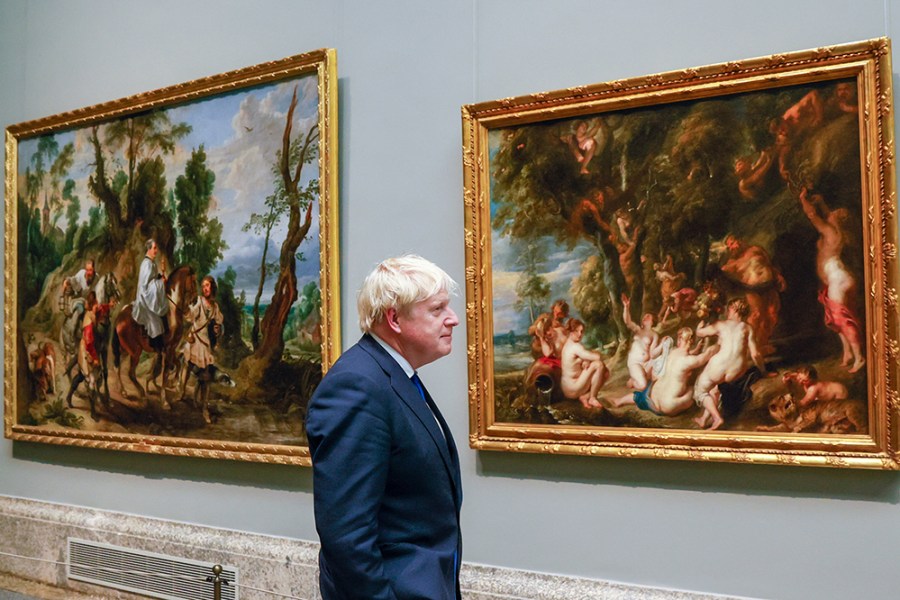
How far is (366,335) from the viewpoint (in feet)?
13.7

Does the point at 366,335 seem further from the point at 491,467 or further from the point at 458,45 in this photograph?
the point at 458,45

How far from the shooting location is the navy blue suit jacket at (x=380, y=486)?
3693 mm

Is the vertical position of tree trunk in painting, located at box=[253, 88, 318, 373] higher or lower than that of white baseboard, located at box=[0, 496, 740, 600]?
higher

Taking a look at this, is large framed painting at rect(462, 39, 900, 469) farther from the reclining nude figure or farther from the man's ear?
the man's ear

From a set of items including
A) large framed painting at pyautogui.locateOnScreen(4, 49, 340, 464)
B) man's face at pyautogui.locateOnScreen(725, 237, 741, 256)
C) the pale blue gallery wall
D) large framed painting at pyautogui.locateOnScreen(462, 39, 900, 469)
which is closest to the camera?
large framed painting at pyautogui.locateOnScreen(462, 39, 900, 469)

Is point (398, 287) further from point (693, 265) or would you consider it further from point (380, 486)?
point (693, 265)

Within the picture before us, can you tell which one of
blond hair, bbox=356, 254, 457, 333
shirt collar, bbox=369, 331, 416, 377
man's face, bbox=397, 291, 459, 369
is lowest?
shirt collar, bbox=369, 331, 416, 377

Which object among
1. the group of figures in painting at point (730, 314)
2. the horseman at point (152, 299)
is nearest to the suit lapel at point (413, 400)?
the group of figures in painting at point (730, 314)

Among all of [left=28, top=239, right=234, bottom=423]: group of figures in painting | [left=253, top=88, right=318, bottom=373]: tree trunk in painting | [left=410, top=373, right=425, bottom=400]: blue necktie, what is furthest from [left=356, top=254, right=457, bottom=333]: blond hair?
[left=28, top=239, right=234, bottom=423]: group of figures in painting

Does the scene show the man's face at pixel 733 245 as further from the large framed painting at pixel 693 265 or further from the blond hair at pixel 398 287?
the blond hair at pixel 398 287

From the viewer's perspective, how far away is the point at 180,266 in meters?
7.85

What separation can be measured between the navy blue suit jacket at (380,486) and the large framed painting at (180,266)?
9.95ft

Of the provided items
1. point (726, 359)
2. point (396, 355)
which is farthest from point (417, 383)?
point (726, 359)

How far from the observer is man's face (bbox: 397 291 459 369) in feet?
13.5
